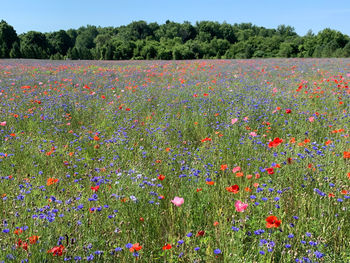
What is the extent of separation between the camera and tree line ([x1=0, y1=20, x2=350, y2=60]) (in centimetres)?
3697

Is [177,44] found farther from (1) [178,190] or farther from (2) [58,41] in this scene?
(1) [178,190]

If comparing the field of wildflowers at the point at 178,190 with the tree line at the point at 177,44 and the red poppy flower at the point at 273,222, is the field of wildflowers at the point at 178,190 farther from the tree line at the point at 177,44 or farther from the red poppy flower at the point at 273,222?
the tree line at the point at 177,44

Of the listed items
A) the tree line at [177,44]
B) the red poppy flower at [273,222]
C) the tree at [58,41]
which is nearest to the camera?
A: the red poppy flower at [273,222]

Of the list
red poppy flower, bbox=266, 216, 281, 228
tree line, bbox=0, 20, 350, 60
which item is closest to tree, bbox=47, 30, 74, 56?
tree line, bbox=0, 20, 350, 60

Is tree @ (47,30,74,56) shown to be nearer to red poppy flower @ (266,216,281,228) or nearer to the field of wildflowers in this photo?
the field of wildflowers

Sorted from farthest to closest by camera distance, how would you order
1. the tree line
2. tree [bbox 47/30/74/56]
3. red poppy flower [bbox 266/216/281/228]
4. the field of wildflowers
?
tree [bbox 47/30/74/56], the tree line, the field of wildflowers, red poppy flower [bbox 266/216/281/228]

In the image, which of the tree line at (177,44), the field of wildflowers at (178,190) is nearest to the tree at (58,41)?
the tree line at (177,44)

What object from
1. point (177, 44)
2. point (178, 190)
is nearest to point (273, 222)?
point (178, 190)

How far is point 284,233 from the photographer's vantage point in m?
2.13

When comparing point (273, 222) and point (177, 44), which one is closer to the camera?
point (273, 222)

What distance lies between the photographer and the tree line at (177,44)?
37.0m

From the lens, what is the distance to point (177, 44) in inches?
2235

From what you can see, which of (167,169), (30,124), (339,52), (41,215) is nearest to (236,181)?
(167,169)

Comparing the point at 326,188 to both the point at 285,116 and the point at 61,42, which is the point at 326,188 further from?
the point at 61,42
